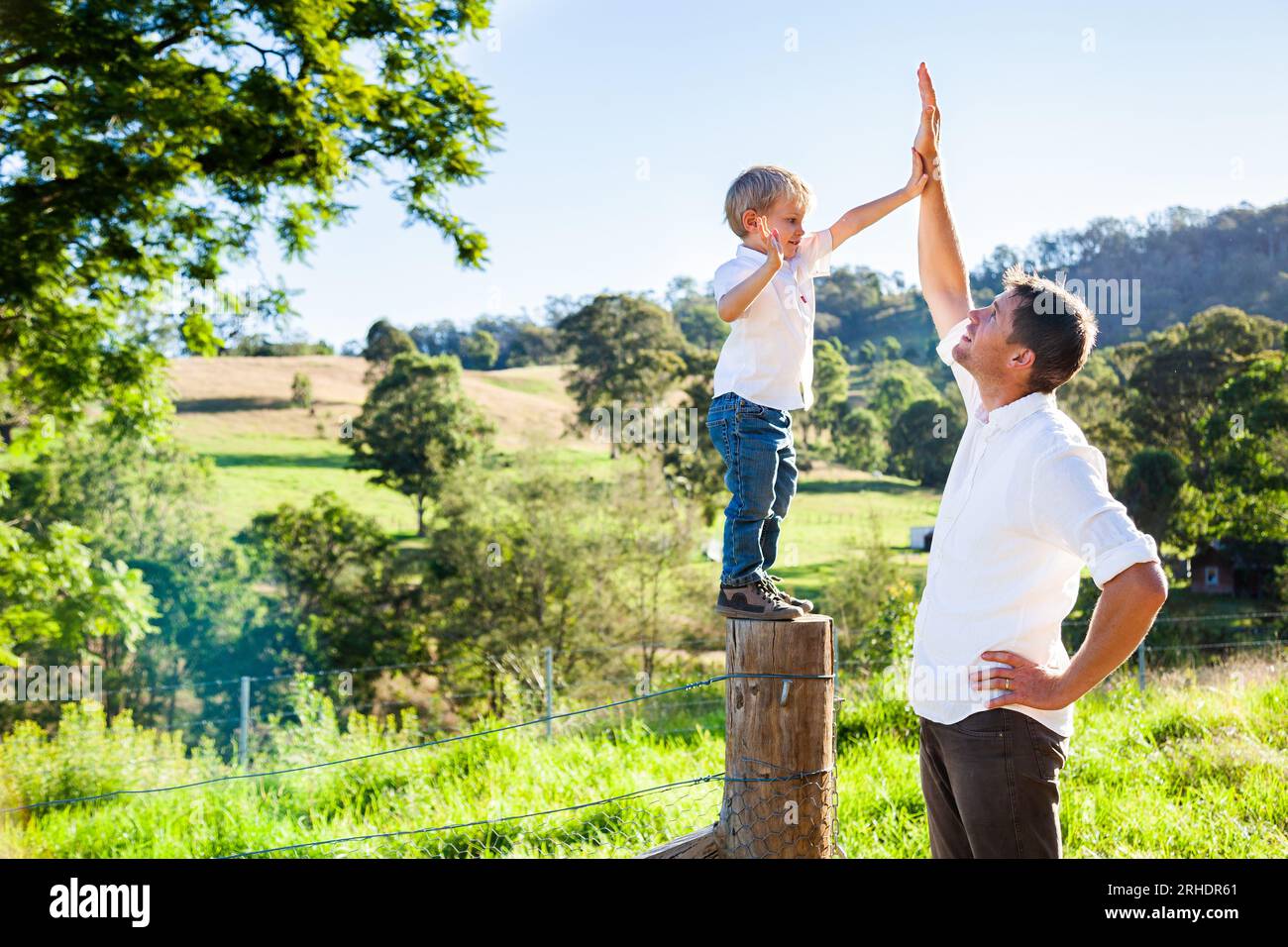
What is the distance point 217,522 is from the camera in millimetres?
28516

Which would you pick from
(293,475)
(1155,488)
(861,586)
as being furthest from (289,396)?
(1155,488)

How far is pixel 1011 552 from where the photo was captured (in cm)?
207

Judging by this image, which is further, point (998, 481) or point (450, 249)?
point (450, 249)

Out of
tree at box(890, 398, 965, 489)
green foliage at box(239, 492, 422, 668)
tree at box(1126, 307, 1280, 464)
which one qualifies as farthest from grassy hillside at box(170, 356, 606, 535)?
tree at box(1126, 307, 1280, 464)

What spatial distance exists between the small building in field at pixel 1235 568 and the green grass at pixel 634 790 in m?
21.5

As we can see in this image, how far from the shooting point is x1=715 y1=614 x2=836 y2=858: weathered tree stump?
8.06 feet

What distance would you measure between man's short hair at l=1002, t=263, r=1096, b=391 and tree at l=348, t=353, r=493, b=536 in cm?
2793

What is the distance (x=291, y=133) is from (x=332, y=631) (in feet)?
58.3

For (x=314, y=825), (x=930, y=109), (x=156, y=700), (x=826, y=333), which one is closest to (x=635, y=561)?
(x=156, y=700)

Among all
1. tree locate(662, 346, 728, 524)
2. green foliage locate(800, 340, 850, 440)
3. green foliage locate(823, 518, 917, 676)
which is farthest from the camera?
green foliage locate(800, 340, 850, 440)

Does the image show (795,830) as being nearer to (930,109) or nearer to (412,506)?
(930,109)

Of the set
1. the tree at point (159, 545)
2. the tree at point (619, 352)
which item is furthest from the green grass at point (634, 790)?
the tree at point (619, 352)

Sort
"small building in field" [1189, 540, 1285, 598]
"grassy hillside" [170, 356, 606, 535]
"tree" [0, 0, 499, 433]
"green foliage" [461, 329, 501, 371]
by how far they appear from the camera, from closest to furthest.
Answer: "tree" [0, 0, 499, 433] < "small building in field" [1189, 540, 1285, 598] < "grassy hillside" [170, 356, 606, 535] < "green foliage" [461, 329, 501, 371]

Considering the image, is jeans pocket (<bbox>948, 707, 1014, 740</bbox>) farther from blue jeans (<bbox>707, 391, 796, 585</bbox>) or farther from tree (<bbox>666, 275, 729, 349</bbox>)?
tree (<bbox>666, 275, 729, 349</bbox>)
